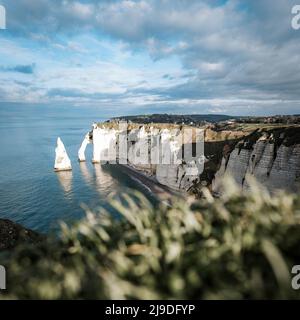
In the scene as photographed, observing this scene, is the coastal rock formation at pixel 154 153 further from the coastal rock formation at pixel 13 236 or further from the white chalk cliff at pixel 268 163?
the coastal rock formation at pixel 13 236

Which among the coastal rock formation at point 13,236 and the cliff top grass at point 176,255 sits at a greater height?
the cliff top grass at point 176,255

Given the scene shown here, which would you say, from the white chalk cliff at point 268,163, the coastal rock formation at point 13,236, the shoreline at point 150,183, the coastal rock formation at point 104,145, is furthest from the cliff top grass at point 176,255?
the coastal rock formation at point 104,145

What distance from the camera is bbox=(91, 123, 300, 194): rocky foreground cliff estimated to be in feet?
118

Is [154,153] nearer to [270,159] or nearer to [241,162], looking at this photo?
[241,162]

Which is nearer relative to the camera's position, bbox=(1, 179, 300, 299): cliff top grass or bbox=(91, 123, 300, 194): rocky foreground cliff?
bbox=(1, 179, 300, 299): cliff top grass

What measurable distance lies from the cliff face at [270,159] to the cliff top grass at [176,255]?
3182 centimetres

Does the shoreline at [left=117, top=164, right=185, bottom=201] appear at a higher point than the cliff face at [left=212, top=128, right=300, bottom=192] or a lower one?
lower

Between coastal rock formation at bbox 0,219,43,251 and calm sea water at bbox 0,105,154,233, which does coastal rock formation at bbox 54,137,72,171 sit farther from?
coastal rock formation at bbox 0,219,43,251

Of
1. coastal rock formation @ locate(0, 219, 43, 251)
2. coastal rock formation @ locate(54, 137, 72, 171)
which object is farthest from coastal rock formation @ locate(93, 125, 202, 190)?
coastal rock formation @ locate(0, 219, 43, 251)

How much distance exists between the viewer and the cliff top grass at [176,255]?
8.02ft

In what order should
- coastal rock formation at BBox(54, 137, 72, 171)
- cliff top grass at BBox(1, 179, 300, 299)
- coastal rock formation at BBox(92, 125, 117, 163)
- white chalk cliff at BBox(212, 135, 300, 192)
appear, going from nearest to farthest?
1. cliff top grass at BBox(1, 179, 300, 299)
2. white chalk cliff at BBox(212, 135, 300, 192)
3. coastal rock formation at BBox(54, 137, 72, 171)
4. coastal rock formation at BBox(92, 125, 117, 163)

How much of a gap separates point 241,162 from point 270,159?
6.20 metres
